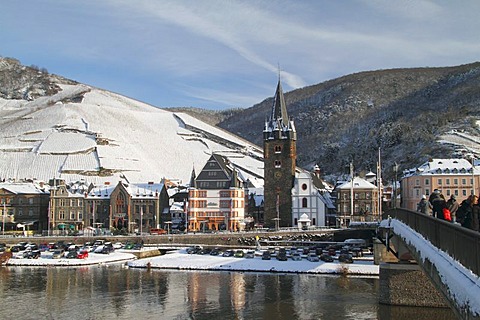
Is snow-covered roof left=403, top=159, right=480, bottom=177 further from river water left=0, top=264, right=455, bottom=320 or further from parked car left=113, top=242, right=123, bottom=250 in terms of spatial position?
parked car left=113, top=242, right=123, bottom=250

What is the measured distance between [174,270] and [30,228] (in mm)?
48342

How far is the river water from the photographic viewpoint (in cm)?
3341

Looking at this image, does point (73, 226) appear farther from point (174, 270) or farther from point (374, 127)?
point (374, 127)

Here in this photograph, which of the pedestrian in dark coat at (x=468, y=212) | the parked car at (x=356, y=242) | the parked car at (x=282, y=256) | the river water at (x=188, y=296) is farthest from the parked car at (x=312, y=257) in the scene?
the pedestrian in dark coat at (x=468, y=212)

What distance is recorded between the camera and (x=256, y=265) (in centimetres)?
5456

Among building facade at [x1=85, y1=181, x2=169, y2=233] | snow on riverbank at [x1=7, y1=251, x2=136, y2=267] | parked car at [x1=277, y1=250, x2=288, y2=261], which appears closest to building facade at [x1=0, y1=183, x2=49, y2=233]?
building facade at [x1=85, y1=181, x2=169, y2=233]

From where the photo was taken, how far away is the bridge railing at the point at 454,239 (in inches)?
463

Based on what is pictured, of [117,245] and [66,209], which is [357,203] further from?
[66,209]

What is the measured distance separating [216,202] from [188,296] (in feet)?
166

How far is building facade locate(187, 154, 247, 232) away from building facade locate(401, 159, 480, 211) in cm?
2732

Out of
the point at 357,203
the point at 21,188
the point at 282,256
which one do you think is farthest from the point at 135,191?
the point at 282,256

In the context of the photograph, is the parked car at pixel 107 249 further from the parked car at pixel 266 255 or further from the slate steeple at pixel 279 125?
the slate steeple at pixel 279 125

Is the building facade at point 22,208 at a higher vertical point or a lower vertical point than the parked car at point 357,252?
higher

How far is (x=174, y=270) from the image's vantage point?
54.3 m
